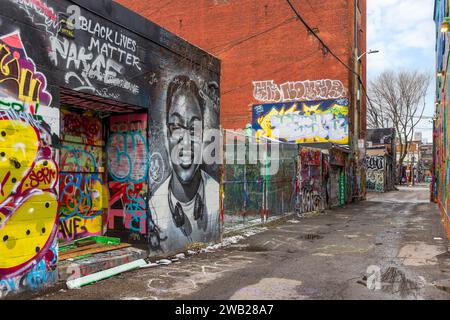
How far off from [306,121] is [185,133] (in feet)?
50.5

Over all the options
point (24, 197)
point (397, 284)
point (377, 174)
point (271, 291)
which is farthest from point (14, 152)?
point (377, 174)

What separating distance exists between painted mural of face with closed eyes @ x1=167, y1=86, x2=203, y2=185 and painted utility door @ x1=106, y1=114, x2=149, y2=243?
74 centimetres

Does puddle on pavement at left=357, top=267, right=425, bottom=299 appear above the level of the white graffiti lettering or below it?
below

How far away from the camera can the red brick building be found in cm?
2297

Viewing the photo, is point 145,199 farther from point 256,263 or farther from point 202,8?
point 202,8

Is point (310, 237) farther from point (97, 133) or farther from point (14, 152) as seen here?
point (14, 152)

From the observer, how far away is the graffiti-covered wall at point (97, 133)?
17.0ft

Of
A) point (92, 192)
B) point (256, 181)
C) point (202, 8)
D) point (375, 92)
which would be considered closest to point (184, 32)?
point (202, 8)

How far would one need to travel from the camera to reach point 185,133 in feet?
28.9

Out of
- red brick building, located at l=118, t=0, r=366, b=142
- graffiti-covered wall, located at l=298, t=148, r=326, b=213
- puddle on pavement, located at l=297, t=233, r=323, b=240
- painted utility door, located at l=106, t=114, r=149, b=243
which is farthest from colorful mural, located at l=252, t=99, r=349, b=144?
painted utility door, located at l=106, t=114, r=149, b=243

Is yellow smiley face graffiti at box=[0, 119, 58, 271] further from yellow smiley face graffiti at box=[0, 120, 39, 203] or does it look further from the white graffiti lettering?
the white graffiti lettering

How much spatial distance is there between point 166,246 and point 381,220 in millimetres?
10063

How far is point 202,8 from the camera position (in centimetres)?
2691

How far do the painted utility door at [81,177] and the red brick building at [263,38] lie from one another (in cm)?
1769
